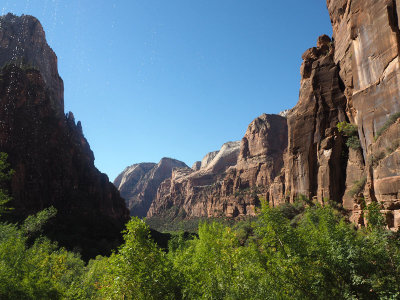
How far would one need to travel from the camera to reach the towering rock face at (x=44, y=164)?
211ft

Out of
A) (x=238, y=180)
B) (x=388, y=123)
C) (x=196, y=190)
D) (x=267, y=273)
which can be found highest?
(x=238, y=180)

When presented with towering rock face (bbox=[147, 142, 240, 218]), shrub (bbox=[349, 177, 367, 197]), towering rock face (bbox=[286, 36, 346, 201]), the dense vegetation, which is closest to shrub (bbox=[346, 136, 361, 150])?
towering rock face (bbox=[286, 36, 346, 201])

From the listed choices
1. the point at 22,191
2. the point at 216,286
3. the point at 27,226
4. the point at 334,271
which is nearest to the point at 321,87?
the point at 334,271

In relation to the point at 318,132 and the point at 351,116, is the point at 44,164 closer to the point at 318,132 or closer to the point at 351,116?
the point at 318,132

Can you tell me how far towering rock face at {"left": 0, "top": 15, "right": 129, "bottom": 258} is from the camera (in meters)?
64.2

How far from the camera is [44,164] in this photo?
2918 inches

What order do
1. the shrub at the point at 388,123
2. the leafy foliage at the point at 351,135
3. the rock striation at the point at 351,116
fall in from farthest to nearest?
the leafy foliage at the point at 351,135
the rock striation at the point at 351,116
the shrub at the point at 388,123

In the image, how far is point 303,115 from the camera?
130 feet

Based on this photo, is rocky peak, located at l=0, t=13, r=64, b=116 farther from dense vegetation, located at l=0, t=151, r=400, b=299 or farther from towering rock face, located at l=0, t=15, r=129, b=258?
dense vegetation, located at l=0, t=151, r=400, b=299

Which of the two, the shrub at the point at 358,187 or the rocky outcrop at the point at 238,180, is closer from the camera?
the shrub at the point at 358,187

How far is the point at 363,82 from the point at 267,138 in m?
109

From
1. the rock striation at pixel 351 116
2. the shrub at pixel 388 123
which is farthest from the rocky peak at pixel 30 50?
the shrub at pixel 388 123

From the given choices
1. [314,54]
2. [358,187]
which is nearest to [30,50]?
[314,54]

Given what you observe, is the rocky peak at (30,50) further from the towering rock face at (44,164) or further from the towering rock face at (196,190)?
the towering rock face at (196,190)
